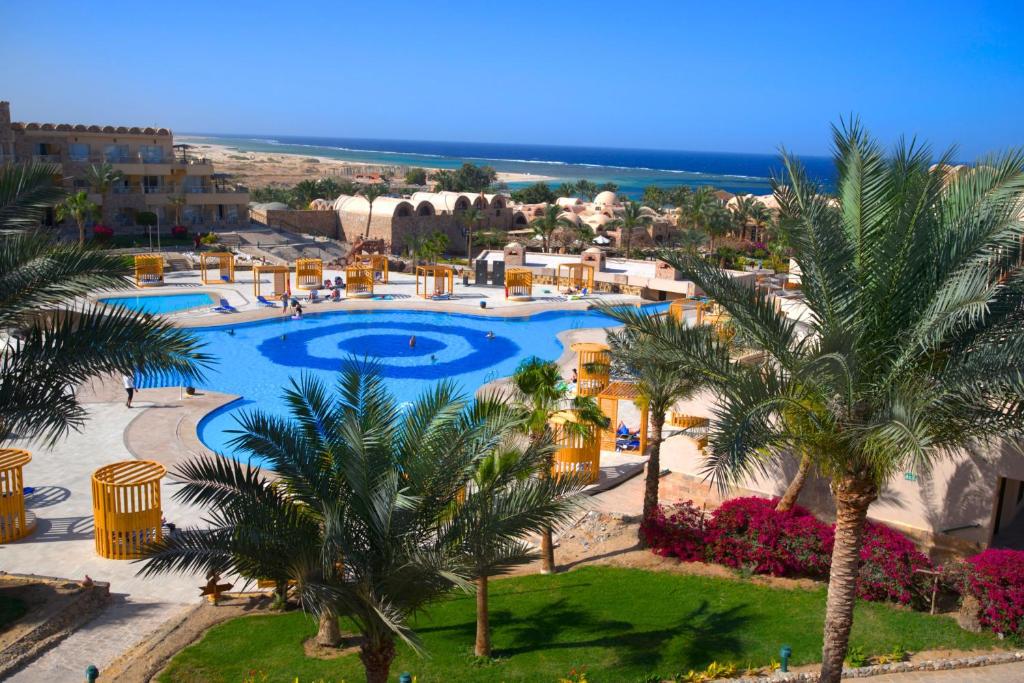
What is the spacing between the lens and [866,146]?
7.25 meters

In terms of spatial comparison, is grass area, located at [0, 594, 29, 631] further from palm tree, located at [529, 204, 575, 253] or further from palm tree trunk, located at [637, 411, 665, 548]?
palm tree, located at [529, 204, 575, 253]

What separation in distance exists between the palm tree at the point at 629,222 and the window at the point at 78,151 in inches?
1074

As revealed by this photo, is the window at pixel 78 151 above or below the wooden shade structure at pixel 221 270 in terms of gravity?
above

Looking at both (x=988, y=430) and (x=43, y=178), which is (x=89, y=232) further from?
(x=988, y=430)

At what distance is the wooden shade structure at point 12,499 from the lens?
11.8 m

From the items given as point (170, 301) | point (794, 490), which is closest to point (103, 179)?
point (170, 301)

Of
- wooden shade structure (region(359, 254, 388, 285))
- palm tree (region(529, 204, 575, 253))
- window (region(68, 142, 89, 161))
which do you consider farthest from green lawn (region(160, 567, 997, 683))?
window (region(68, 142, 89, 161))

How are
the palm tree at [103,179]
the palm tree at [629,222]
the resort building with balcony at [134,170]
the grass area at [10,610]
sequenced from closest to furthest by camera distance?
the grass area at [10,610], the palm tree at [103,179], the resort building with balcony at [134,170], the palm tree at [629,222]

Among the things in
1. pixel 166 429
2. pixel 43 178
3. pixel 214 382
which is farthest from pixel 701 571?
pixel 214 382

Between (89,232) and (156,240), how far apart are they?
288 centimetres

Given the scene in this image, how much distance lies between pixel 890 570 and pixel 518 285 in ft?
Answer: 79.9

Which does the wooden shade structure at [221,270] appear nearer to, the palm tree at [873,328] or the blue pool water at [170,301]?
the blue pool water at [170,301]

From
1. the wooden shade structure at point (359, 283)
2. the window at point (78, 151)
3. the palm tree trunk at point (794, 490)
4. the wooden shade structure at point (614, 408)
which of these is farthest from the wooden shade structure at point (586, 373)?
the window at point (78, 151)

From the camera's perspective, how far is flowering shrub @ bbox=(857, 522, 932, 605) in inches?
403
